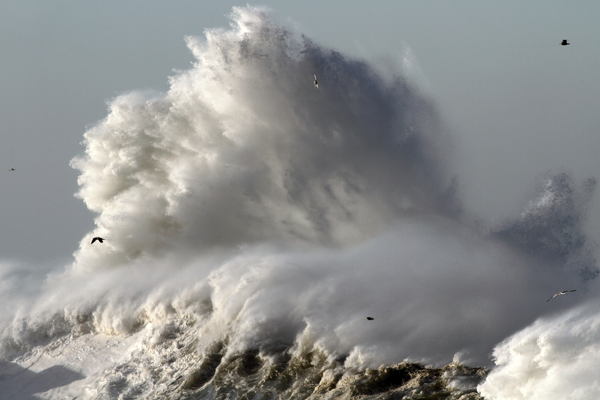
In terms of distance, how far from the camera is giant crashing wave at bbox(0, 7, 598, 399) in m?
23.5

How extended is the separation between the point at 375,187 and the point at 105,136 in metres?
13.6

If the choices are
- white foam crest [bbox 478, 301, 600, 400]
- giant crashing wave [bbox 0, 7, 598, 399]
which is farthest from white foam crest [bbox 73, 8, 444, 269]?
white foam crest [bbox 478, 301, 600, 400]

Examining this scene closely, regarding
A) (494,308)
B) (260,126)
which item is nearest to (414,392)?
(494,308)

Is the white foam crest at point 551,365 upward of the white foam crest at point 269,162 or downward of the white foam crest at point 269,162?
downward

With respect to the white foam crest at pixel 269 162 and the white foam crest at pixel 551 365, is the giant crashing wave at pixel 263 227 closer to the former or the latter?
the white foam crest at pixel 269 162

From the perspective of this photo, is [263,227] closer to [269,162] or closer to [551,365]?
[269,162]

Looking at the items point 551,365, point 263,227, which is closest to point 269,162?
point 263,227

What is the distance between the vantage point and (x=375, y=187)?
30781 millimetres

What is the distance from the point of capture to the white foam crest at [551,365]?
15048 millimetres

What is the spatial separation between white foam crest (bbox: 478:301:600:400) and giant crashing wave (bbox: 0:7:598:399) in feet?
16.7

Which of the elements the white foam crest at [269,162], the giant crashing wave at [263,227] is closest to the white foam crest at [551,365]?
the giant crashing wave at [263,227]

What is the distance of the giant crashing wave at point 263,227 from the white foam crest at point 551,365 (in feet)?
16.7

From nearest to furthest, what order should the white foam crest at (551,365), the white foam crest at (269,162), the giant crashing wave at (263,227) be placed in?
the white foam crest at (551,365) < the giant crashing wave at (263,227) < the white foam crest at (269,162)

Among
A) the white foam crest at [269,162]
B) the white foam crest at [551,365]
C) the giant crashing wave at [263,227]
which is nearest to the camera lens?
the white foam crest at [551,365]
